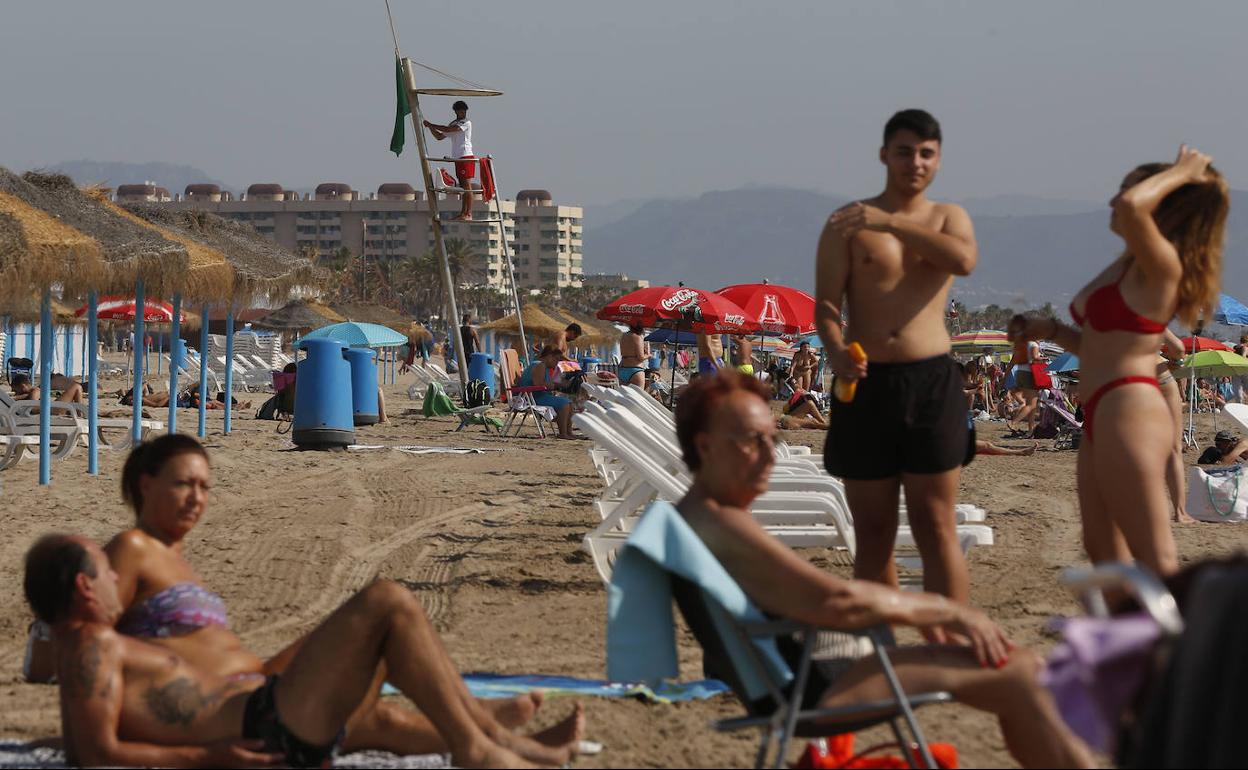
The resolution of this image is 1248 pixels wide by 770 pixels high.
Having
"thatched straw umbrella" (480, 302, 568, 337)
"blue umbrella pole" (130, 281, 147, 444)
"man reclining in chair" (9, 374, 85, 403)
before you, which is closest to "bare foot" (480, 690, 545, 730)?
"blue umbrella pole" (130, 281, 147, 444)

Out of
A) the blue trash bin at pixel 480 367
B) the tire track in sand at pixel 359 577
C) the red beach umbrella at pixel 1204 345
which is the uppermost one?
the red beach umbrella at pixel 1204 345

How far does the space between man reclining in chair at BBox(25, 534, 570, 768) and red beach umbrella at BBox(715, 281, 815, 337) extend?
55.9ft

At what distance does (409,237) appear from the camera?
188625 mm

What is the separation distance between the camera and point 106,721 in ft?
10.8

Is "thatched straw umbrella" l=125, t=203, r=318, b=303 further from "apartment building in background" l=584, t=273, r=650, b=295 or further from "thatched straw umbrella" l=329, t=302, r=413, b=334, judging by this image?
"apartment building in background" l=584, t=273, r=650, b=295

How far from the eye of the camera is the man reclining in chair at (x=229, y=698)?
3252mm

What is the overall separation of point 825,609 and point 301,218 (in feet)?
623

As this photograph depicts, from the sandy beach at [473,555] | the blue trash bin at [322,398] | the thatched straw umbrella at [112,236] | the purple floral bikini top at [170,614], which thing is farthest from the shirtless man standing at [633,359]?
the purple floral bikini top at [170,614]

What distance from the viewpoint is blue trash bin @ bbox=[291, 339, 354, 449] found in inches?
580

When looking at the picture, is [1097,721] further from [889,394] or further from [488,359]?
[488,359]

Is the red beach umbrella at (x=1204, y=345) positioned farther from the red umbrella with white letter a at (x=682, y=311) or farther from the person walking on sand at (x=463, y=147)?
the person walking on sand at (x=463, y=147)

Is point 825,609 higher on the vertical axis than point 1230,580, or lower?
lower

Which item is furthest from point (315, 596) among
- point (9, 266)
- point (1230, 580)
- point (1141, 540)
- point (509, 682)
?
point (1230, 580)

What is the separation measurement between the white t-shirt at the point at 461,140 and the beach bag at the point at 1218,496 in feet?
53.1
